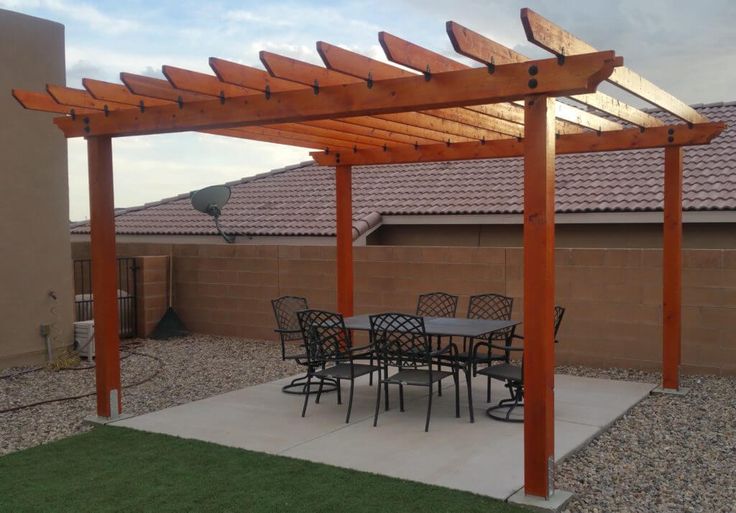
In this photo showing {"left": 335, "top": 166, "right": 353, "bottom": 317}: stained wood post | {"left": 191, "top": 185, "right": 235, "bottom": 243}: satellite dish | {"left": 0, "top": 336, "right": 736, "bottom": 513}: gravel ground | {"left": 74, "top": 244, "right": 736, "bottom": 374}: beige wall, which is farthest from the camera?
{"left": 191, "top": 185, "right": 235, "bottom": 243}: satellite dish

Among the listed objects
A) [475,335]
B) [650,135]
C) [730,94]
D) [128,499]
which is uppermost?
[730,94]

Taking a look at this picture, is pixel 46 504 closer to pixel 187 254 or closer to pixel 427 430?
pixel 427 430

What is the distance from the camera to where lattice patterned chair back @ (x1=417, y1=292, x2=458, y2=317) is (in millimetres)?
9016

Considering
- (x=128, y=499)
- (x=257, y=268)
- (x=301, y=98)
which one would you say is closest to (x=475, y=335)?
(x=301, y=98)

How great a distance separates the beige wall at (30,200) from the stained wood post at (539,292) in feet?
23.2

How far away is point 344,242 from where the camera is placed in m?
9.24

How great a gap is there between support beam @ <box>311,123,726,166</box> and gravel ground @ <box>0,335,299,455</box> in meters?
2.78

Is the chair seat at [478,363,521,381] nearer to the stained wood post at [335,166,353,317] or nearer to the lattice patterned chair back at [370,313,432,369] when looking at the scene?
the lattice patterned chair back at [370,313,432,369]

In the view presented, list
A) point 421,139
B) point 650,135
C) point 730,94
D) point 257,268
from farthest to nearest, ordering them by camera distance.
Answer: point 730,94, point 257,268, point 421,139, point 650,135

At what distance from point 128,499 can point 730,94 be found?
1460 cm

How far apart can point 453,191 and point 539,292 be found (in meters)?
9.86

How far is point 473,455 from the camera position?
18.3ft

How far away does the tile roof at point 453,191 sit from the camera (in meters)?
12.0

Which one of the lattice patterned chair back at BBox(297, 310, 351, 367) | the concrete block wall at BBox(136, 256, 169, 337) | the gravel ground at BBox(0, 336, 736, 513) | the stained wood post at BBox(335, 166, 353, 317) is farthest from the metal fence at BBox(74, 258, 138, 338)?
the lattice patterned chair back at BBox(297, 310, 351, 367)
